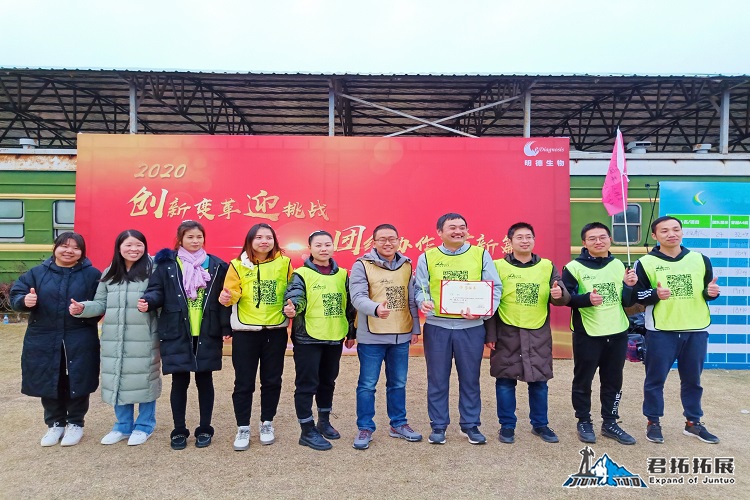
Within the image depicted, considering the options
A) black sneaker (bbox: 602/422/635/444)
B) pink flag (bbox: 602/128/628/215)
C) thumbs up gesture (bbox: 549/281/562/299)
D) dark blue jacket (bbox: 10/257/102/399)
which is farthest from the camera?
pink flag (bbox: 602/128/628/215)

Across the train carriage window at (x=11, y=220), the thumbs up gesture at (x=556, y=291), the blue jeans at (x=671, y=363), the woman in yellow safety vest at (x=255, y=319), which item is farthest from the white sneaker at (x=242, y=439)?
the train carriage window at (x=11, y=220)

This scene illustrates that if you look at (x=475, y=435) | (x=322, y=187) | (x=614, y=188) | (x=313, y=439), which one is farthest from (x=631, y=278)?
(x=322, y=187)

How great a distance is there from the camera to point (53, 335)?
10.4 ft

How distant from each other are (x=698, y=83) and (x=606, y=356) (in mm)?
8747

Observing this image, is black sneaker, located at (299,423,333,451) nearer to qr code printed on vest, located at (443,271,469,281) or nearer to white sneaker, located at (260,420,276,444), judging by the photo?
white sneaker, located at (260,420,276,444)

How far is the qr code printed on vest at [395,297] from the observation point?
10.8ft

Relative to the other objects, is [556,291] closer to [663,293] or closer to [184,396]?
[663,293]

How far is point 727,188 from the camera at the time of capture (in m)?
5.34

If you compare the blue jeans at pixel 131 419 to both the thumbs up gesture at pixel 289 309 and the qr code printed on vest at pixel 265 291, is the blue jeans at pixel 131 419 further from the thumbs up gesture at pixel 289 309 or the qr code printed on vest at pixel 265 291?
the thumbs up gesture at pixel 289 309

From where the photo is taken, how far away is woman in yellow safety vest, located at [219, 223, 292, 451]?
3.16 metres

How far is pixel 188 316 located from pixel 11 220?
6.84 meters

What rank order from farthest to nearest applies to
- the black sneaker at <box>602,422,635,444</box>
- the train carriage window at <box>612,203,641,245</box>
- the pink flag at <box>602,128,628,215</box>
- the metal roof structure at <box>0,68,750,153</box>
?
the metal roof structure at <box>0,68,750,153</box> → the train carriage window at <box>612,203,641,245</box> → the pink flag at <box>602,128,628,215</box> → the black sneaker at <box>602,422,635,444</box>

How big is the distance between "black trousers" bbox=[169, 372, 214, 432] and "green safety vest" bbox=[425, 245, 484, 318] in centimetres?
168

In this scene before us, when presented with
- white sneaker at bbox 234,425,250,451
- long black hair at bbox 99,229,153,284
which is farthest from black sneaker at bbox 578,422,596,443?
long black hair at bbox 99,229,153,284
